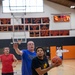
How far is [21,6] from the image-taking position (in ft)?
67.2

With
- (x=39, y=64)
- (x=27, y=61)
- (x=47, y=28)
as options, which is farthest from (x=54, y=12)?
(x=39, y=64)

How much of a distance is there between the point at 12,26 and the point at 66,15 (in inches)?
242

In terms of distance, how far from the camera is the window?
786 inches

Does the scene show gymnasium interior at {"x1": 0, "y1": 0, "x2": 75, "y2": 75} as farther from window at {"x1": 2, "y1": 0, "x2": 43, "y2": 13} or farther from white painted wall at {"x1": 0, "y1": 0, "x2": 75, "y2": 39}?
window at {"x1": 2, "y1": 0, "x2": 43, "y2": 13}

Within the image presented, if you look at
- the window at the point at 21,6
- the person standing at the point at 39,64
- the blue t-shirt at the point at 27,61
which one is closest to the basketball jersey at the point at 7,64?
the blue t-shirt at the point at 27,61

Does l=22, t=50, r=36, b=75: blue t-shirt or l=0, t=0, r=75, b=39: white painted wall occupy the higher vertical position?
l=0, t=0, r=75, b=39: white painted wall

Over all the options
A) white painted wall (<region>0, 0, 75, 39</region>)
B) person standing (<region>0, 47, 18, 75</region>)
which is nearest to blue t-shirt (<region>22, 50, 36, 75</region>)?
person standing (<region>0, 47, 18, 75</region>)

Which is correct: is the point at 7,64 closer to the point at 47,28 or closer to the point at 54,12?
the point at 47,28

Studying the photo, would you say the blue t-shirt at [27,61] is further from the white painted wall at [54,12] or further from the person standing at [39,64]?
the white painted wall at [54,12]

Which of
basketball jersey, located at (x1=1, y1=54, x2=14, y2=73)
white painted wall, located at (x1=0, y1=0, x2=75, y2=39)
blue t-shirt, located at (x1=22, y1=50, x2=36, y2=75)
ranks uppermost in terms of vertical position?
white painted wall, located at (x1=0, y1=0, x2=75, y2=39)

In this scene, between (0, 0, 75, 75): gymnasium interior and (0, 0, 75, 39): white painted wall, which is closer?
(0, 0, 75, 75): gymnasium interior

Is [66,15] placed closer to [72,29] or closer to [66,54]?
[72,29]

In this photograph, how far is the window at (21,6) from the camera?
19959mm

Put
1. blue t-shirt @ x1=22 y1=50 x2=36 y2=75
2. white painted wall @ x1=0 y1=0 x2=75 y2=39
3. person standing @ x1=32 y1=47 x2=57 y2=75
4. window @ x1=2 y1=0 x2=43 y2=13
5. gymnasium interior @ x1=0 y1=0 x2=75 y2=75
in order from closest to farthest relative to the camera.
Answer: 1. person standing @ x1=32 y1=47 x2=57 y2=75
2. blue t-shirt @ x1=22 y1=50 x2=36 y2=75
3. window @ x1=2 y1=0 x2=43 y2=13
4. gymnasium interior @ x1=0 y1=0 x2=75 y2=75
5. white painted wall @ x1=0 y1=0 x2=75 y2=39
